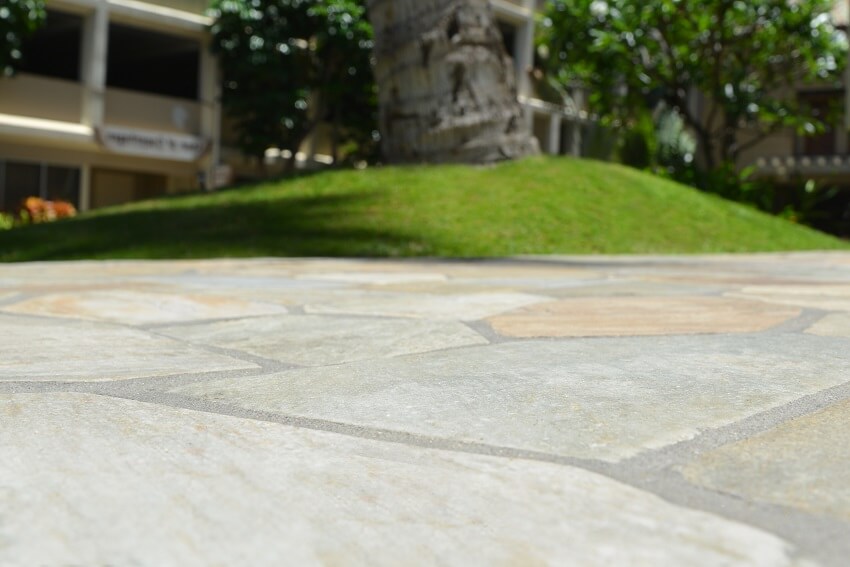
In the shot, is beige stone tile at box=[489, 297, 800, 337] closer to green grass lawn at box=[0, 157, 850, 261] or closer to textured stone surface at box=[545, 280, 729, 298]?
textured stone surface at box=[545, 280, 729, 298]

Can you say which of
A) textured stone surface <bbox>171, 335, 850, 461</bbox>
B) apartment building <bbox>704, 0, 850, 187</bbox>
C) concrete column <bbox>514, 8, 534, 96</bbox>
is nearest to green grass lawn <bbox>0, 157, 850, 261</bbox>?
textured stone surface <bbox>171, 335, 850, 461</bbox>

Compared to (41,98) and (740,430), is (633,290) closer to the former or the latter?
(740,430)

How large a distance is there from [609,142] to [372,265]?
1166 cm

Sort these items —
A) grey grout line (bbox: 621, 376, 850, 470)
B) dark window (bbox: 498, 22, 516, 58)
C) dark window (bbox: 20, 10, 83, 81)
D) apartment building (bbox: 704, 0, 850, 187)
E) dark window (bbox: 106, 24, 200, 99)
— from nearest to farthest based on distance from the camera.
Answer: grey grout line (bbox: 621, 376, 850, 470) < dark window (bbox: 20, 10, 83, 81) < dark window (bbox: 106, 24, 200, 99) < dark window (bbox: 498, 22, 516, 58) < apartment building (bbox: 704, 0, 850, 187)

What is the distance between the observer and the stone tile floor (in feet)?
3.45

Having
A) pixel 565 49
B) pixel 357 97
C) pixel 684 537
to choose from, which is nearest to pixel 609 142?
pixel 565 49

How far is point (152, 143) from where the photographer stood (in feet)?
67.3

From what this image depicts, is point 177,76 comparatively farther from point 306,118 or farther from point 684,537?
point 684,537

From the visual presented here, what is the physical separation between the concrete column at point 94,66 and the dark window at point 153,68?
2888 millimetres

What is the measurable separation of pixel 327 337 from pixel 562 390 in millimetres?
913

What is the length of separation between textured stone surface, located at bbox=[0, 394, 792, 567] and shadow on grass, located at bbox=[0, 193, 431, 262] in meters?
6.12

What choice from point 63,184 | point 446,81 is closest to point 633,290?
point 446,81

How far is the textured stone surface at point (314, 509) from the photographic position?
1011 mm

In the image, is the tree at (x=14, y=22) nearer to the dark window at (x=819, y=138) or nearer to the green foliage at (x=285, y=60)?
the green foliage at (x=285, y=60)
